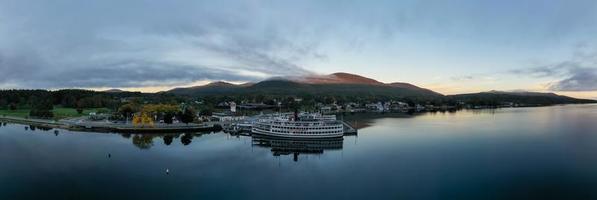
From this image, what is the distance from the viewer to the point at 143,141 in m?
33.0

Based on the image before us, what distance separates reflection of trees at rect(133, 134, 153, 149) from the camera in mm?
30438

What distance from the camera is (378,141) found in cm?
3362

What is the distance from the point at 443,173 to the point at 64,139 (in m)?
30.5

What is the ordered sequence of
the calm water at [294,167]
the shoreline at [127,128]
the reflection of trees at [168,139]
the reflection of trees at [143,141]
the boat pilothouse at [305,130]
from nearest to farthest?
the calm water at [294,167] → the reflection of trees at [143,141] → the reflection of trees at [168,139] → the boat pilothouse at [305,130] → the shoreline at [127,128]

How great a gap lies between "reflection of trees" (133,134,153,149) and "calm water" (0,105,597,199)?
8cm

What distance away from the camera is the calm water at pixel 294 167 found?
1784 cm

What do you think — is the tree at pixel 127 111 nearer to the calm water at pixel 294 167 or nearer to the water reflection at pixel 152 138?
the water reflection at pixel 152 138

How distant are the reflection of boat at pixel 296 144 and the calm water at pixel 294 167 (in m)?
0.08

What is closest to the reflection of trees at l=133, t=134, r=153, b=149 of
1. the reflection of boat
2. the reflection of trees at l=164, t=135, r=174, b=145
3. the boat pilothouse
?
the reflection of trees at l=164, t=135, r=174, b=145

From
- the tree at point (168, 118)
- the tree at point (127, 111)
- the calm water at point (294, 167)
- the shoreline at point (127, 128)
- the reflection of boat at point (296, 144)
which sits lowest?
the calm water at point (294, 167)

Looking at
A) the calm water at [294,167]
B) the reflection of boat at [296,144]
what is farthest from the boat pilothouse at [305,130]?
→ the calm water at [294,167]

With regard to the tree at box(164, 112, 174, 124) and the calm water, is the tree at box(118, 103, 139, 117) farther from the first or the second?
the calm water

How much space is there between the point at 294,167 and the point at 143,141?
52.2 ft

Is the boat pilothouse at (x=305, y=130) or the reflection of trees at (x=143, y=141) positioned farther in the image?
the boat pilothouse at (x=305, y=130)
